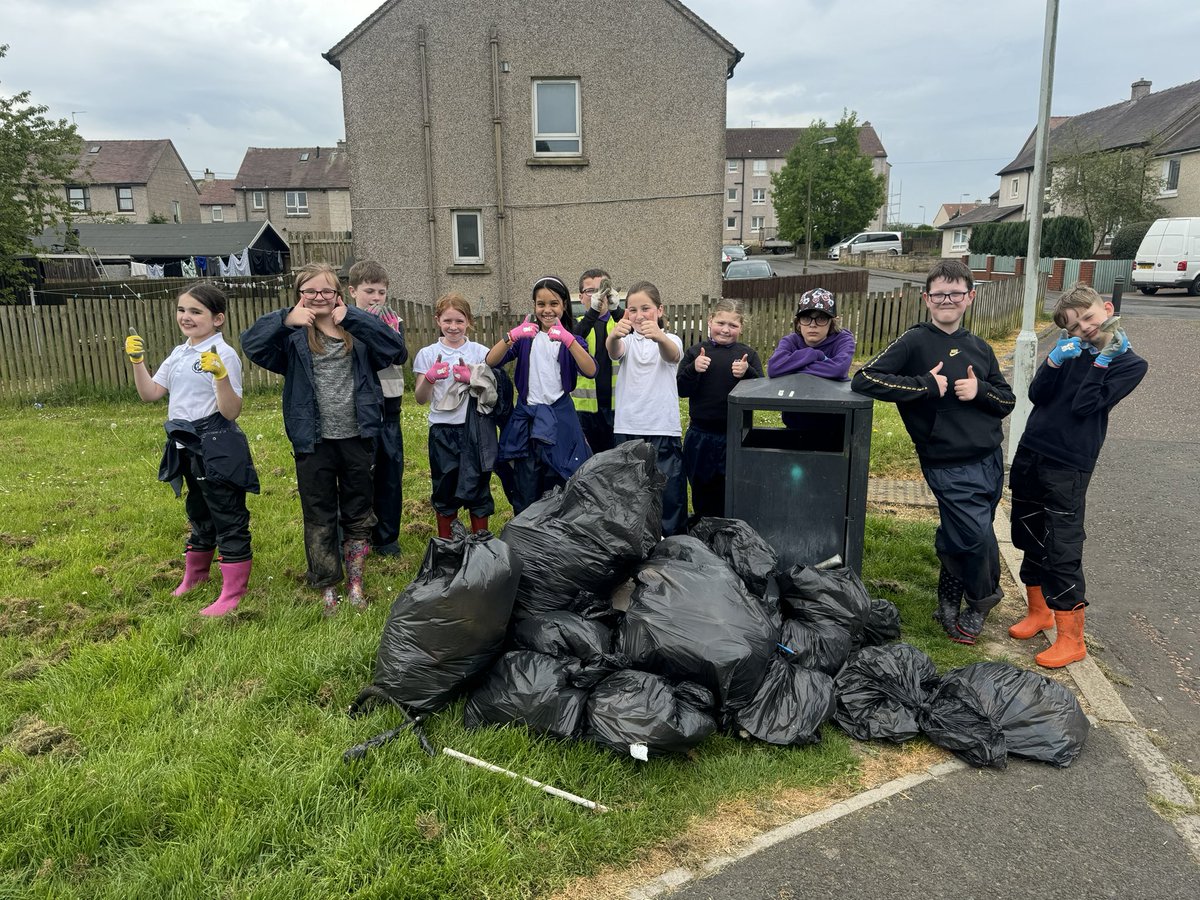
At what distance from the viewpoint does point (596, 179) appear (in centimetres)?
1482

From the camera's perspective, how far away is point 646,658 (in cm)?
306

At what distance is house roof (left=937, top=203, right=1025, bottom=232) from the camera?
45656mm

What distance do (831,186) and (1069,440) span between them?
152ft

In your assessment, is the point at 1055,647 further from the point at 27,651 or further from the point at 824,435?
the point at 27,651

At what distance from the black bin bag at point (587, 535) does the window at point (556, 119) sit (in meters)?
12.5

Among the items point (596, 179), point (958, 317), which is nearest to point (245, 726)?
point (958, 317)

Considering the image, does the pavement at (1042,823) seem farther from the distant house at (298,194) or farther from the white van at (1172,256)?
the distant house at (298,194)

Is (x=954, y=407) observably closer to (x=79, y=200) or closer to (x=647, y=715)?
(x=647, y=715)

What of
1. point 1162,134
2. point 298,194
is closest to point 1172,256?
point 1162,134

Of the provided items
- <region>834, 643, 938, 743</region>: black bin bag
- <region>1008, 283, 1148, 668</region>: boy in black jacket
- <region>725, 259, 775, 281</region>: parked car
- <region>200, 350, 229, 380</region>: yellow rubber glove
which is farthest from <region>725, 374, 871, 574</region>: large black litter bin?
<region>725, 259, 775, 281</region>: parked car

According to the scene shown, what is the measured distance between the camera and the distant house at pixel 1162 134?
32.4 metres

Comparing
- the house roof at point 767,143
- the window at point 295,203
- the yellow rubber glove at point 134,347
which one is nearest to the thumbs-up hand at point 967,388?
the yellow rubber glove at point 134,347

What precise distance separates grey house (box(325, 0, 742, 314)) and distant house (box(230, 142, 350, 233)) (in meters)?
45.5

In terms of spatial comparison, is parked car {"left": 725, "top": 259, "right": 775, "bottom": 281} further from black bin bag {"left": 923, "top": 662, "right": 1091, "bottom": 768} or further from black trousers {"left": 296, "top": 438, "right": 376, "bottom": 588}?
black bin bag {"left": 923, "top": 662, "right": 1091, "bottom": 768}
